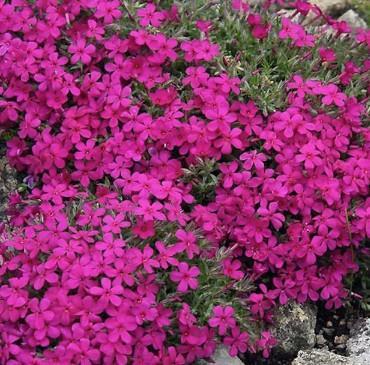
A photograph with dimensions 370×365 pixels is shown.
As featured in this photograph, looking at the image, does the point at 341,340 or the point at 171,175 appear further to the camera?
the point at 341,340

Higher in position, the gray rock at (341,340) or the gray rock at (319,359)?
the gray rock at (319,359)

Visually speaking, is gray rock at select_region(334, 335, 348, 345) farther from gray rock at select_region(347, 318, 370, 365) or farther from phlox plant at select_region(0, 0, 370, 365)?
phlox plant at select_region(0, 0, 370, 365)

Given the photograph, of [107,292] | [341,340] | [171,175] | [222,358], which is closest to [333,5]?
[171,175]

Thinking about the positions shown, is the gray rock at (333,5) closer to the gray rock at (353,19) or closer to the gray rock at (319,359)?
the gray rock at (353,19)

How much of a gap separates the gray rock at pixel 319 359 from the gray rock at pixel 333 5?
10.7 feet

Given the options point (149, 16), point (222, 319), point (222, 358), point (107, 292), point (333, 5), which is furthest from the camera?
point (333, 5)

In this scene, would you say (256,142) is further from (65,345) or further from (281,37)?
(65,345)

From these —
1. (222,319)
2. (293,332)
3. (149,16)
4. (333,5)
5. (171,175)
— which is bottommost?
(293,332)

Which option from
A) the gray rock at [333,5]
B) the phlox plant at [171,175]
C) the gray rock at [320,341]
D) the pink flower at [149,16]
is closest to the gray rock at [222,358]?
the phlox plant at [171,175]

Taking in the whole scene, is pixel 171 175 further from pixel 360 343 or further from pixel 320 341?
pixel 360 343

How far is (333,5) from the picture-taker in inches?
249

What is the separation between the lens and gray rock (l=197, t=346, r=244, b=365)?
3.63 metres

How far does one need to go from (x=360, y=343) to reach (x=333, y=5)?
323 cm

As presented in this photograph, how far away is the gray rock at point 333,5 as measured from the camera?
6.25 m
